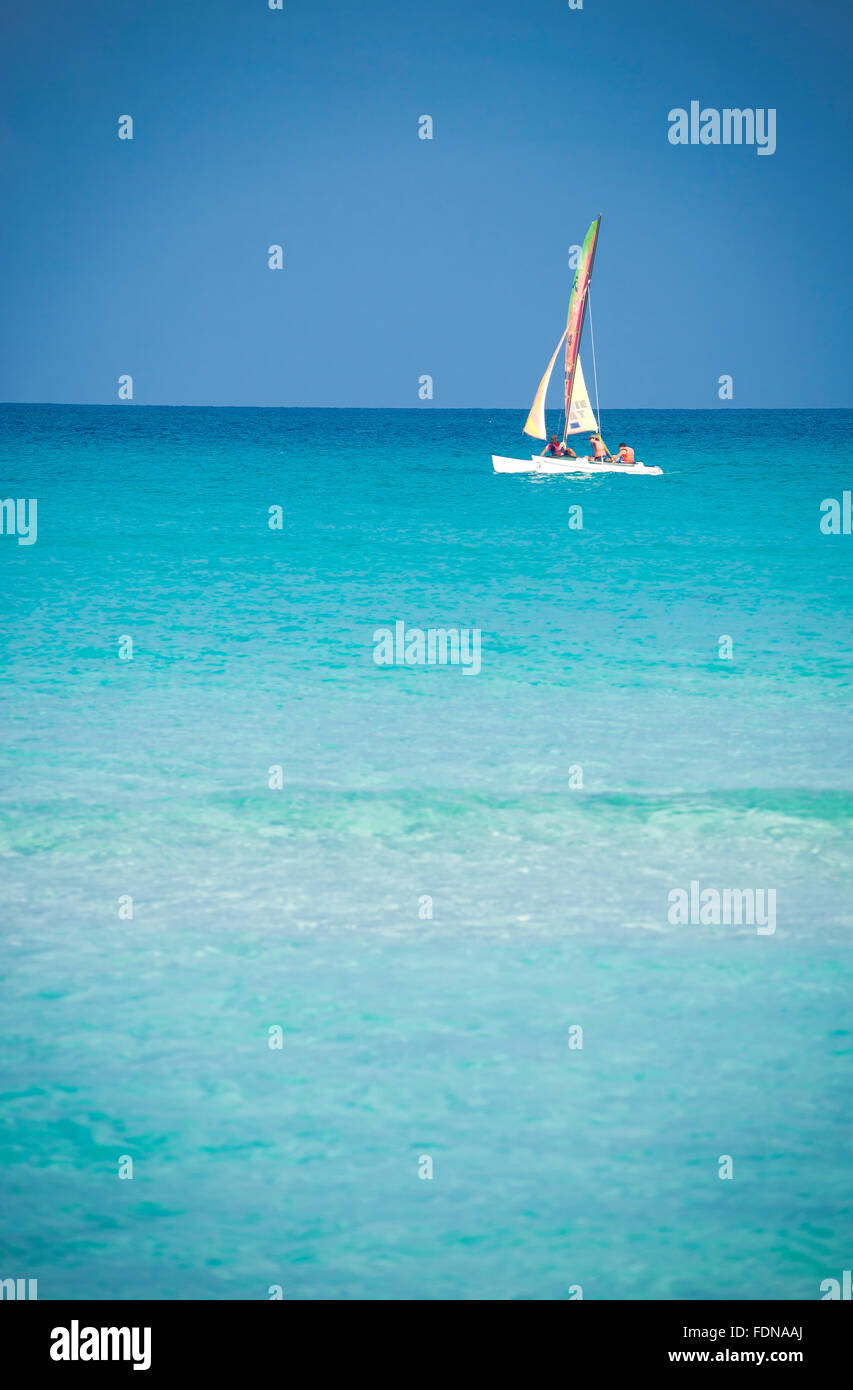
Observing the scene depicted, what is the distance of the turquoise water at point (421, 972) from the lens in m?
5.15

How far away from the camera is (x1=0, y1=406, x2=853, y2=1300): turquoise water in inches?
203

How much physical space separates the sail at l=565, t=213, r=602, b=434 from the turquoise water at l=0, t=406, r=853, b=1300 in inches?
1196

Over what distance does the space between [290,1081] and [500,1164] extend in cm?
110

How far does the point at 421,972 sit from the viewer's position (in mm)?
7141

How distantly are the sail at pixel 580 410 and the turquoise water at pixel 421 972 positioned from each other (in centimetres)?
3188

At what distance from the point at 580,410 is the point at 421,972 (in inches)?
1729
